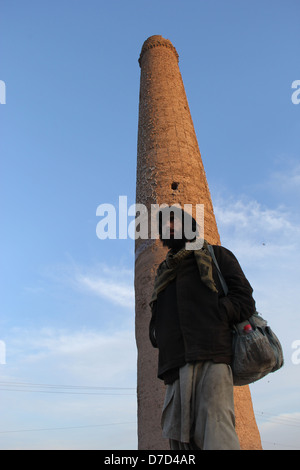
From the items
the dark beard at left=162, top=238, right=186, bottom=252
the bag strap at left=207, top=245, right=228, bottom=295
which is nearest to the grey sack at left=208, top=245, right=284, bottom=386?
the bag strap at left=207, top=245, right=228, bottom=295

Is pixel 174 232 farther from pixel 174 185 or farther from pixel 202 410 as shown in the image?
pixel 174 185

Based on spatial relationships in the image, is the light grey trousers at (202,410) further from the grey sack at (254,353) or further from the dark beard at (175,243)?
the dark beard at (175,243)

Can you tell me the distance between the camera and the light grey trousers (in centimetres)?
235

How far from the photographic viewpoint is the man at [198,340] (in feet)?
8.03

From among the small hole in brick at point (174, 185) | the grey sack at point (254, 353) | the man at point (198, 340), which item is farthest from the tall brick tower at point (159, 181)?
the grey sack at point (254, 353)

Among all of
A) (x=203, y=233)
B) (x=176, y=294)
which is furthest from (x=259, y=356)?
(x=203, y=233)

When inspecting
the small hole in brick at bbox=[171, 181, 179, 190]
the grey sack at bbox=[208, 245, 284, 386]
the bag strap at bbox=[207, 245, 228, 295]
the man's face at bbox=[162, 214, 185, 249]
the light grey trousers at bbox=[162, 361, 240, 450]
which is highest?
the small hole in brick at bbox=[171, 181, 179, 190]

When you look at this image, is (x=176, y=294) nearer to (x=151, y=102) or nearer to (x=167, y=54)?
(x=151, y=102)

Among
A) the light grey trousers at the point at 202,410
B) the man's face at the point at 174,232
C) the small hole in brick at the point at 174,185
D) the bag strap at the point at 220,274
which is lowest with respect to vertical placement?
the light grey trousers at the point at 202,410

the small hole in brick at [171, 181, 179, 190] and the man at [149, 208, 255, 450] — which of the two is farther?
the small hole in brick at [171, 181, 179, 190]

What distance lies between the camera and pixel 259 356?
8.16 feet

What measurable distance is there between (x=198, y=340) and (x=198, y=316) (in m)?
0.17

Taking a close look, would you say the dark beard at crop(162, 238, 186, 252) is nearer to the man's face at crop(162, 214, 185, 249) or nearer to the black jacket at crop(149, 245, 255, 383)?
the man's face at crop(162, 214, 185, 249)

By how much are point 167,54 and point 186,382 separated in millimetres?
7574
